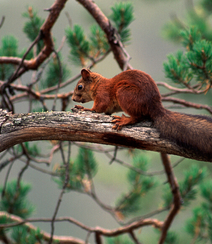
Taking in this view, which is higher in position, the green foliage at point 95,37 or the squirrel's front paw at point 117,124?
the green foliage at point 95,37

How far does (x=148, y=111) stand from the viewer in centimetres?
101

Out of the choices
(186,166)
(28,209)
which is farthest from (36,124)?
(186,166)

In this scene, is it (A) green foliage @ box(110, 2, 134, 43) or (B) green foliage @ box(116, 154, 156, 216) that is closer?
(A) green foliage @ box(110, 2, 134, 43)

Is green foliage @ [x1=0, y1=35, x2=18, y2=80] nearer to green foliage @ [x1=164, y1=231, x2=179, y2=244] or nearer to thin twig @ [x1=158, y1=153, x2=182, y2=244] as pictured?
thin twig @ [x1=158, y1=153, x2=182, y2=244]

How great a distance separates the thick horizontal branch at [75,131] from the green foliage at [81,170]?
1.02 metres

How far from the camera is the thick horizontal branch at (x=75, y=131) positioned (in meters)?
0.90

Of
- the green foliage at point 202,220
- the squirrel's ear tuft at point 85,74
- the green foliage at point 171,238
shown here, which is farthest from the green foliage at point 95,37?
the green foliage at point 171,238

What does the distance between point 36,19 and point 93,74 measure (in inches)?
33.4

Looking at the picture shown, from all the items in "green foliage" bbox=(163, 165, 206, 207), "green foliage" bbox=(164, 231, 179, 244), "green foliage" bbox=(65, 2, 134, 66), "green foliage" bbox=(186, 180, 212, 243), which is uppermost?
"green foliage" bbox=(65, 2, 134, 66)

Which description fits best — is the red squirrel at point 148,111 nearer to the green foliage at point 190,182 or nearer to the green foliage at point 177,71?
the green foliage at point 177,71

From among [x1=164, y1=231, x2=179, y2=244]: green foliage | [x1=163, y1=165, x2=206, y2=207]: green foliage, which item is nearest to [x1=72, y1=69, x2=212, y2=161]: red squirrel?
[x1=163, y1=165, x2=206, y2=207]: green foliage

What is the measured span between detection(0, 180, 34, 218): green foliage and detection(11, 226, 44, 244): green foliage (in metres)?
0.24

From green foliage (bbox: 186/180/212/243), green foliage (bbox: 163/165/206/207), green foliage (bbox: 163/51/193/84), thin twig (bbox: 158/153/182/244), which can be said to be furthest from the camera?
green foliage (bbox: 186/180/212/243)

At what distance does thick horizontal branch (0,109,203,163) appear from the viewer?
902mm
